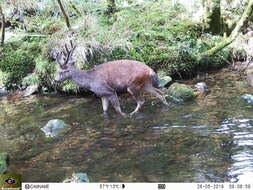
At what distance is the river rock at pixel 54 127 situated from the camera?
27.9ft

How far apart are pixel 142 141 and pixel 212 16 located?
8075 millimetres

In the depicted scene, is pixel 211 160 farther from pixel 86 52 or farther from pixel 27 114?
pixel 86 52

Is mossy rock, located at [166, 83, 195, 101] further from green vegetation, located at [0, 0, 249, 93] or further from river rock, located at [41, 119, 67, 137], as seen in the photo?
river rock, located at [41, 119, 67, 137]

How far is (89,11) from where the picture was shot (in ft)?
48.4

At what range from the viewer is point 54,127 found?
8.63m

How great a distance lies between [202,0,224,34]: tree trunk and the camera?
13.9 meters

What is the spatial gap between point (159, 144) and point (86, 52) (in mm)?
5651

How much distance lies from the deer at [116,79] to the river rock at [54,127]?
1.40 meters

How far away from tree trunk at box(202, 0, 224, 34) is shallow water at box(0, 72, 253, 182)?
3.92 metres

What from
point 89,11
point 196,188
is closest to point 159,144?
point 196,188

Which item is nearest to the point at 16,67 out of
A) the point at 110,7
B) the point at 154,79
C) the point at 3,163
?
the point at 110,7

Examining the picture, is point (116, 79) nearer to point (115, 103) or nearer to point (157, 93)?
point (115, 103)

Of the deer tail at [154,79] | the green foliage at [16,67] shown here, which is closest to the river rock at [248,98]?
the deer tail at [154,79]

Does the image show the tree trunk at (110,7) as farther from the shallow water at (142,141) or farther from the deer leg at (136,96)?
the deer leg at (136,96)
